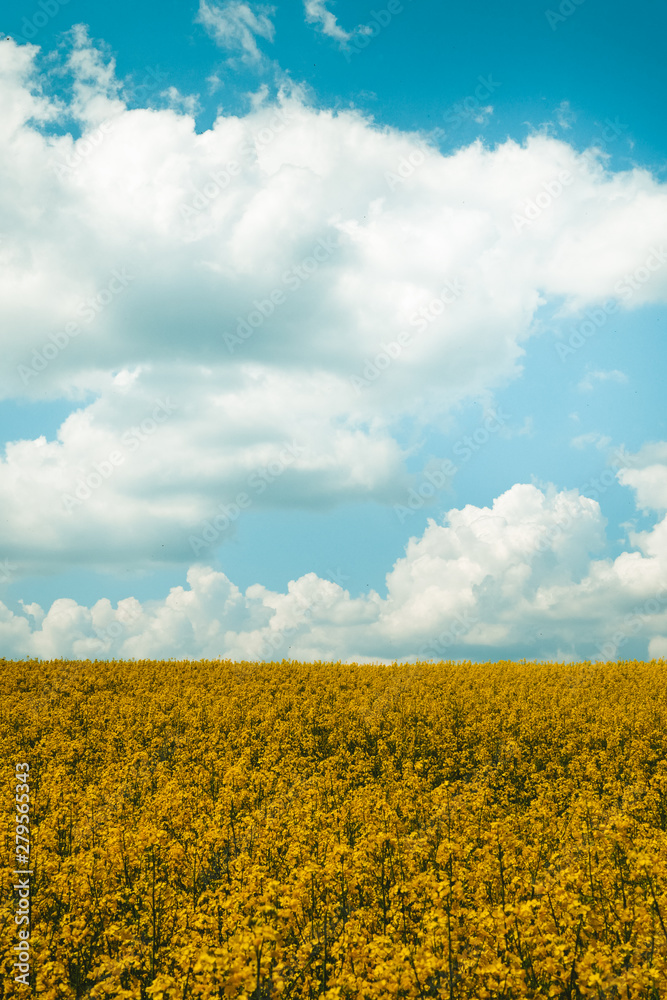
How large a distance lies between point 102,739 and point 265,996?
45.9 feet

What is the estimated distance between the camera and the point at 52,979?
7.47 meters

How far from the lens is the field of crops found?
6.54 metres

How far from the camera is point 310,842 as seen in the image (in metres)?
10.0

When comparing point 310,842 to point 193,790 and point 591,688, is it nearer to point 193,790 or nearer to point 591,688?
point 193,790

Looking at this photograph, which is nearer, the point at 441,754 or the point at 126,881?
the point at 126,881

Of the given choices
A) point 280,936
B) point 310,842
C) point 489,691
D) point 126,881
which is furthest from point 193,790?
point 489,691

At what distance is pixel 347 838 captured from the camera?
10.3 metres

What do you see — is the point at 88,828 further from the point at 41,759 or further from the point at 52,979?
the point at 41,759

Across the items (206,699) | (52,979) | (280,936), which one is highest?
(206,699)

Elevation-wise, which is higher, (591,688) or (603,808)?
(591,688)

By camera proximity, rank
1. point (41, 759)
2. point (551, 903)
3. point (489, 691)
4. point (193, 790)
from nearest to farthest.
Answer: point (551, 903) → point (193, 790) → point (41, 759) → point (489, 691)

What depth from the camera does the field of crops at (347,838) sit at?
654cm

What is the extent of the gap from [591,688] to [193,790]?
14073 millimetres

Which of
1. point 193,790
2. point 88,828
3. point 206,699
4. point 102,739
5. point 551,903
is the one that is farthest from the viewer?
point 206,699
